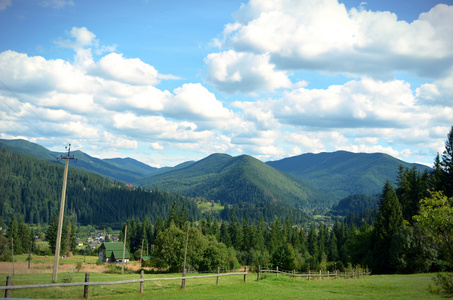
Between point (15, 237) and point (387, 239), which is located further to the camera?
point (15, 237)

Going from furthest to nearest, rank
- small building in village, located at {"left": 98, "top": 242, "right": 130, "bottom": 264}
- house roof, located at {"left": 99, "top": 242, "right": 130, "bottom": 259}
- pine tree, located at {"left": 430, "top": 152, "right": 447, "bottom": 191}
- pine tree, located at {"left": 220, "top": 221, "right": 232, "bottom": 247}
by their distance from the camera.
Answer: pine tree, located at {"left": 220, "top": 221, "right": 232, "bottom": 247}, house roof, located at {"left": 99, "top": 242, "right": 130, "bottom": 259}, small building in village, located at {"left": 98, "top": 242, "right": 130, "bottom": 264}, pine tree, located at {"left": 430, "top": 152, "right": 447, "bottom": 191}

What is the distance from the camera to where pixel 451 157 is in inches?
2347

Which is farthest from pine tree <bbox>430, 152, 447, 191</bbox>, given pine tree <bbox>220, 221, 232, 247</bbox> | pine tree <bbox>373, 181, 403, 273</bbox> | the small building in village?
the small building in village

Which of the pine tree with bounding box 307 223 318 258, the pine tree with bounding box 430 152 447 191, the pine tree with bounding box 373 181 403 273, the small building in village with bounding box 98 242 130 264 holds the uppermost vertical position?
the pine tree with bounding box 430 152 447 191

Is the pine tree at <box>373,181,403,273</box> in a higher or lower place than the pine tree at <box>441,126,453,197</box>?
lower

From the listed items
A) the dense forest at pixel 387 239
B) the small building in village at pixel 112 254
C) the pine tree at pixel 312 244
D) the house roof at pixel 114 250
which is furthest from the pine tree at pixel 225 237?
the house roof at pixel 114 250

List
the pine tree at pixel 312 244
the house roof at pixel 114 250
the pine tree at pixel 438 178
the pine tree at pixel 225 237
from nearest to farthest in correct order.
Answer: the pine tree at pixel 438 178 → the house roof at pixel 114 250 → the pine tree at pixel 225 237 → the pine tree at pixel 312 244

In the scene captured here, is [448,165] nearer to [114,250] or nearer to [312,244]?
[312,244]

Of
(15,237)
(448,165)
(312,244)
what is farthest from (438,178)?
(15,237)

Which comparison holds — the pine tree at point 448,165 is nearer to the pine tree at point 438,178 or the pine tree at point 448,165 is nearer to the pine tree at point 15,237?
the pine tree at point 438,178

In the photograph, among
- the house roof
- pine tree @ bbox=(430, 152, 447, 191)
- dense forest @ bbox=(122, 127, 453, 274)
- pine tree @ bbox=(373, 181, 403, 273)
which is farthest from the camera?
the house roof

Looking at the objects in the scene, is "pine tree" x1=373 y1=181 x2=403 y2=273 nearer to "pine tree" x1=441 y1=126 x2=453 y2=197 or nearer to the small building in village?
"pine tree" x1=441 y1=126 x2=453 y2=197

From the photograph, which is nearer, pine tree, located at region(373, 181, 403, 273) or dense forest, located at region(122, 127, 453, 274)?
dense forest, located at region(122, 127, 453, 274)

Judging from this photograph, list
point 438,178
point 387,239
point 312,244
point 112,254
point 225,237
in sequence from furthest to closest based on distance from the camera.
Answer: point 312,244
point 225,237
point 112,254
point 438,178
point 387,239
